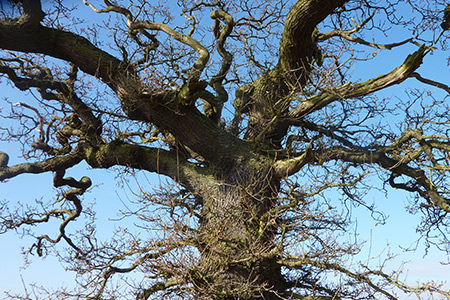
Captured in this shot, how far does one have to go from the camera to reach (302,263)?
6.29 meters

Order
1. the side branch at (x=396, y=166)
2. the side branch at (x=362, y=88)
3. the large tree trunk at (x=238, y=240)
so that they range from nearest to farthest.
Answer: the large tree trunk at (x=238, y=240) → the side branch at (x=362, y=88) → the side branch at (x=396, y=166)

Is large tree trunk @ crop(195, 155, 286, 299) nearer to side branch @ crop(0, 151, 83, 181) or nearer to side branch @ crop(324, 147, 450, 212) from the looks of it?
side branch @ crop(324, 147, 450, 212)

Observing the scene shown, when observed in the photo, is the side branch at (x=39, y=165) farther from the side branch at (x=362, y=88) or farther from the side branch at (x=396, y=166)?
the side branch at (x=396, y=166)

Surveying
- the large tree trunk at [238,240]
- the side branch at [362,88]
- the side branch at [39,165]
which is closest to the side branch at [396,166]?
the side branch at [362,88]

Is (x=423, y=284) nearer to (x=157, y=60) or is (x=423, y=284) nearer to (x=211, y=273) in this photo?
(x=211, y=273)

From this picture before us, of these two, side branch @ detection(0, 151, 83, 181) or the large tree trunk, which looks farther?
side branch @ detection(0, 151, 83, 181)

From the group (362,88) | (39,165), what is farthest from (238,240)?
(39,165)

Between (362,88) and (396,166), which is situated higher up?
(362,88)

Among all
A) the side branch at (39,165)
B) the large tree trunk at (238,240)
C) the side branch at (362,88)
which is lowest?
the large tree trunk at (238,240)

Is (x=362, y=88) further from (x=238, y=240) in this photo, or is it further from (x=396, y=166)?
(x=238, y=240)

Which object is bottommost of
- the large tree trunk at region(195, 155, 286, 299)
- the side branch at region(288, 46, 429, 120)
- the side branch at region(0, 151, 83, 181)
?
the large tree trunk at region(195, 155, 286, 299)

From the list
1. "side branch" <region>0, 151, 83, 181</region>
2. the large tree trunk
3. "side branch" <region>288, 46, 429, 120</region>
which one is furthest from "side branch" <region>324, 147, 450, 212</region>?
"side branch" <region>0, 151, 83, 181</region>

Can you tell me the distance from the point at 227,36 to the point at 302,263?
17.7 ft

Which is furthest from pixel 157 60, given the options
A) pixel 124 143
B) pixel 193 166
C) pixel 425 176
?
pixel 425 176
